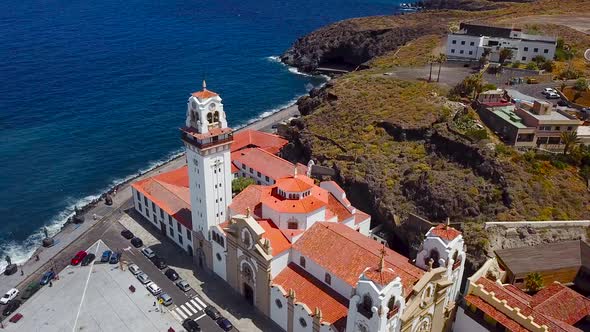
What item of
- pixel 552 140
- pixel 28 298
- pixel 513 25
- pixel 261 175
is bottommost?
pixel 28 298

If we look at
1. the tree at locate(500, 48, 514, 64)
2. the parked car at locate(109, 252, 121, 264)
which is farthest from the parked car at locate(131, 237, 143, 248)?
the tree at locate(500, 48, 514, 64)

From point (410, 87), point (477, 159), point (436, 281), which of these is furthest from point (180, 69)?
point (436, 281)

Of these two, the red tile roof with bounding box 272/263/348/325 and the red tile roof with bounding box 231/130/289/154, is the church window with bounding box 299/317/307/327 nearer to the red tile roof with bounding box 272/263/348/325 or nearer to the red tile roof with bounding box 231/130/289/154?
the red tile roof with bounding box 272/263/348/325

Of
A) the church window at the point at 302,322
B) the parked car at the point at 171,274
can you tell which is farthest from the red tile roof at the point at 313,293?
the parked car at the point at 171,274

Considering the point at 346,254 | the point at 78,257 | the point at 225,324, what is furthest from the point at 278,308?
the point at 78,257

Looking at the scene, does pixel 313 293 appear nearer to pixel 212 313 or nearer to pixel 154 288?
pixel 212 313

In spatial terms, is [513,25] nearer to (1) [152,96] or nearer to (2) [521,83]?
(2) [521,83]

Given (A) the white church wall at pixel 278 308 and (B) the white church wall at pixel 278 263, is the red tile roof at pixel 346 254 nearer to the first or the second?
(B) the white church wall at pixel 278 263
